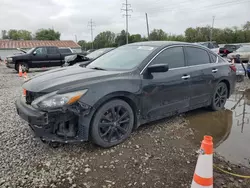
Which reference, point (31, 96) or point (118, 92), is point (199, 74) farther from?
point (31, 96)

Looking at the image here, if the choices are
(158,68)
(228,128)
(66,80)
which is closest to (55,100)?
(66,80)

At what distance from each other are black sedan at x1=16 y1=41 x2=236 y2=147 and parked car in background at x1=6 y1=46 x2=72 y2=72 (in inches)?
420

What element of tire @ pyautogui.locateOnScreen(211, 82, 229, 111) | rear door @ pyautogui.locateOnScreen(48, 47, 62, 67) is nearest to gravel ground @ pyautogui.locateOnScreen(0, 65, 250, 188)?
tire @ pyautogui.locateOnScreen(211, 82, 229, 111)

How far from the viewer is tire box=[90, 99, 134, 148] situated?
2.98 m

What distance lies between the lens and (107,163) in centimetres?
282

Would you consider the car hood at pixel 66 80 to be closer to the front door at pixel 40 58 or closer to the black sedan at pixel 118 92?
the black sedan at pixel 118 92

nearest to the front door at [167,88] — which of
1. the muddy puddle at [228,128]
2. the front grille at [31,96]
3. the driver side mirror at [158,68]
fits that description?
the driver side mirror at [158,68]

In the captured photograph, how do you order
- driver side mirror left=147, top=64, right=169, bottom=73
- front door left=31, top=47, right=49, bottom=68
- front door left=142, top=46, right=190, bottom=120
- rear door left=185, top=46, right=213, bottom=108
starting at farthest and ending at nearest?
front door left=31, top=47, right=49, bottom=68, rear door left=185, top=46, right=213, bottom=108, front door left=142, top=46, right=190, bottom=120, driver side mirror left=147, top=64, right=169, bottom=73

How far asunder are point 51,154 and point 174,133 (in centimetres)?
207

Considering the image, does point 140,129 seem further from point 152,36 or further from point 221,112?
point 152,36

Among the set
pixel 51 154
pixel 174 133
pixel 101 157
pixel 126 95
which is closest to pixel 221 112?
pixel 174 133

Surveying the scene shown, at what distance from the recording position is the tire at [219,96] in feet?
15.8

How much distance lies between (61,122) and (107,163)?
32.0 inches

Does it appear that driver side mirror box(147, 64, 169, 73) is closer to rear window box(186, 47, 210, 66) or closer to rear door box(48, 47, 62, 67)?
rear window box(186, 47, 210, 66)
